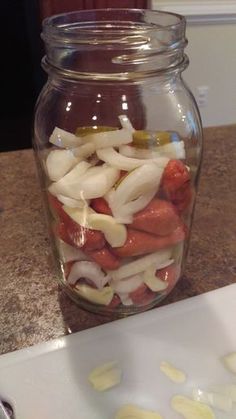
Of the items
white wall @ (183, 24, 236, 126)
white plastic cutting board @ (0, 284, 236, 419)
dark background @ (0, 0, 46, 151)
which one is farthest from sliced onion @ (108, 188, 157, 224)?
white wall @ (183, 24, 236, 126)

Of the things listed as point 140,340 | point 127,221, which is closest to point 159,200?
point 127,221

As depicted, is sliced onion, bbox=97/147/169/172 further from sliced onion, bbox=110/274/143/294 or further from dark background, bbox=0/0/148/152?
dark background, bbox=0/0/148/152

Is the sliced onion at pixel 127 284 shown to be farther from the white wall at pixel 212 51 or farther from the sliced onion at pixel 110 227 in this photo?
the white wall at pixel 212 51

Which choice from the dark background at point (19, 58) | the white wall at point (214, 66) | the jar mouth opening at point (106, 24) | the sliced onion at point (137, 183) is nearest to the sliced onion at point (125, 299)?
the sliced onion at point (137, 183)

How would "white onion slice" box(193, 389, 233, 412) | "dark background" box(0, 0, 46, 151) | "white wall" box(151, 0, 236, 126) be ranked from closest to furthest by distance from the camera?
"white onion slice" box(193, 389, 233, 412)
"dark background" box(0, 0, 46, 151)
"white wall" box(151, 0, 236, 126)

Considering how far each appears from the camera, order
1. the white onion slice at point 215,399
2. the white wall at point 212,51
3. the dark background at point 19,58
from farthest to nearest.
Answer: the white wall at point 212,51 < the dark background at point 19,58 < the white onion slice at point 215,399

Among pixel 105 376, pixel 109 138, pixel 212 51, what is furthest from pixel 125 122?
pixel 212 51

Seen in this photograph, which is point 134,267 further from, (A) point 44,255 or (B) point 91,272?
(A) point 44,255
